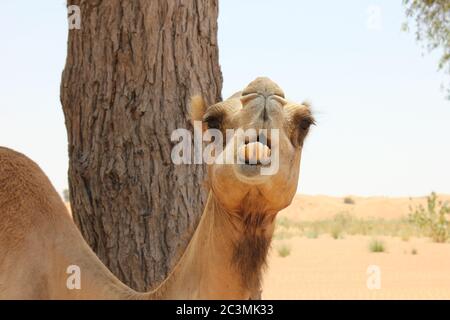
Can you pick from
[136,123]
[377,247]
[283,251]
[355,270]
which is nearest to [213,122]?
[136,123]

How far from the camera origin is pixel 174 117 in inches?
238

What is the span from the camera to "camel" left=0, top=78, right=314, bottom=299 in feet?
9.66

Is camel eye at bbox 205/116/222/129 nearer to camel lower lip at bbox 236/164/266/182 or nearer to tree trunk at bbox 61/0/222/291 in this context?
camel lower lip at bbox 236/164/266/182

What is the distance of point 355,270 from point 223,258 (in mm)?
21393

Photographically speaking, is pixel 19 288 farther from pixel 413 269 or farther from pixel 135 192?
pixel 413 269

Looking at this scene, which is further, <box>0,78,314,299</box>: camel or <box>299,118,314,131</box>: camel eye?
<box>299,118,314,131</box>: camel eye

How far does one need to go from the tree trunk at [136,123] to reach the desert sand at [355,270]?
1033cm

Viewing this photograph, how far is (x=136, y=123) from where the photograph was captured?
6.00 meters

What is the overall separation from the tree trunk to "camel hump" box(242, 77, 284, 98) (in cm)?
286

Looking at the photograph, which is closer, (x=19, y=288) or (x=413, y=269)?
(x=19, y=288)

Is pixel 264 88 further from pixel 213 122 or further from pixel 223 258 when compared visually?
pixel 223 258

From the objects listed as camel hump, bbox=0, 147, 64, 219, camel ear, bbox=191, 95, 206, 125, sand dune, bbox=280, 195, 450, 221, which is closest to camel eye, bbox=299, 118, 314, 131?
camel ear, bbox=191, 95, 206, 125

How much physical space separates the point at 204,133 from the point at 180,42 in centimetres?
295
